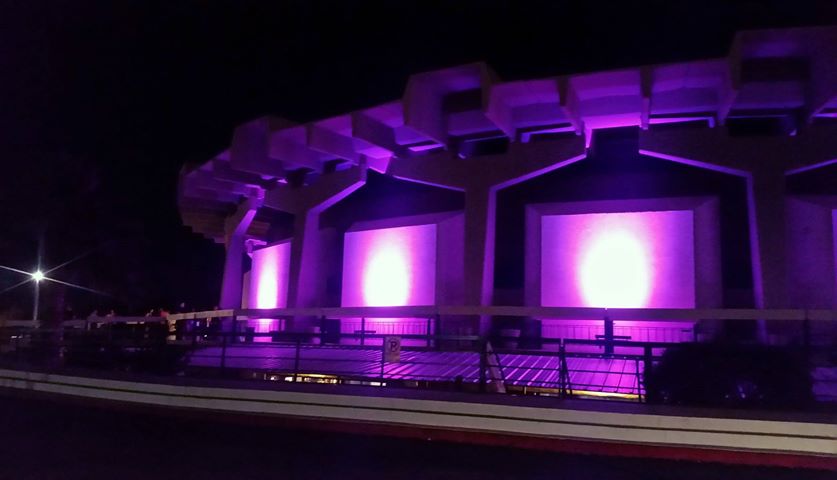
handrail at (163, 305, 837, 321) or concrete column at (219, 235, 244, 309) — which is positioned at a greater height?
concrete column at (219, 235, 244, 309)

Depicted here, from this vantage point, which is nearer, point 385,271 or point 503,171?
point 503,171

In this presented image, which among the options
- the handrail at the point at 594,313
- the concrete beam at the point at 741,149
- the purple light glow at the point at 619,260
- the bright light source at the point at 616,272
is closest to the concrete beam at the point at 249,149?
the handrail at the point at 594,313

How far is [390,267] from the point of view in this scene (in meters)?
24.2

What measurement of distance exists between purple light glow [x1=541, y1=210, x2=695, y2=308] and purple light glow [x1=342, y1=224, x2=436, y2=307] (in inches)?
164

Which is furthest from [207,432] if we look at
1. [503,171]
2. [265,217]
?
[265,217]

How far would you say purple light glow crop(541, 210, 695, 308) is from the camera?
19.6 metres

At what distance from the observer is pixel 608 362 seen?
12172 mm

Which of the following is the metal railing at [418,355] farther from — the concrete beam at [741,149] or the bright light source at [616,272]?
the concrete beam at [741,149]

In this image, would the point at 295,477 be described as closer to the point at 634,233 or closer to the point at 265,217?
the point at 634,233

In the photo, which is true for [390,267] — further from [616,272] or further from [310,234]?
[616,272]

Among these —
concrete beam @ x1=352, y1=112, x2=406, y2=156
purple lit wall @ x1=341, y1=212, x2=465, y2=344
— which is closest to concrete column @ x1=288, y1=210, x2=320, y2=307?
purple lit wall @ x1=341, y1=212, x2=465, y2=344

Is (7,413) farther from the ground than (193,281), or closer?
closer

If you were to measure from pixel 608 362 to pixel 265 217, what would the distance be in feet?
77.3

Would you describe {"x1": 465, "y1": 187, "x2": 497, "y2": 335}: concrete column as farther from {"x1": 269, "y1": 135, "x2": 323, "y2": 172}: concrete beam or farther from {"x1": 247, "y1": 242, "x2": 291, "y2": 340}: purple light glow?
{"x1": 247, "y1": 242, "x2": 291, "y2": 340}: purple light glow
